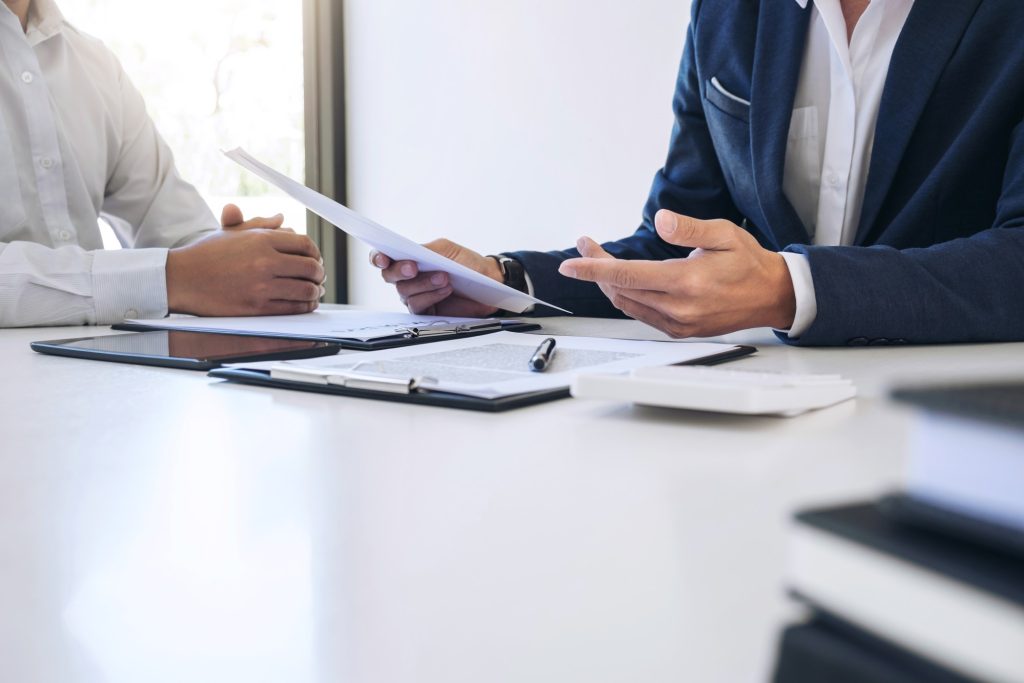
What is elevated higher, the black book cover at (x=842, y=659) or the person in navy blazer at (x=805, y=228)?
the person in navy blazer at (x=805, y=228)

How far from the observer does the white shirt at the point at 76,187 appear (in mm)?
1318

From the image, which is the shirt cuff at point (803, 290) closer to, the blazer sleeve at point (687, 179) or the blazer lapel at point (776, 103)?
the blazer lapel at point (776, 103)

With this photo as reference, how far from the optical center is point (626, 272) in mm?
921

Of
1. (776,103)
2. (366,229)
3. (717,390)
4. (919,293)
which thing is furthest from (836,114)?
(717,390)

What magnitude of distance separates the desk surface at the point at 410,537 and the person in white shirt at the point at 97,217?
75 cm

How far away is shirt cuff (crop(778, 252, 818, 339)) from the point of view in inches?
37.5

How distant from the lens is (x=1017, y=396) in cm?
16

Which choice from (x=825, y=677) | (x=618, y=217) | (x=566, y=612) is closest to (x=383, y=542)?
(x=566, y=612)

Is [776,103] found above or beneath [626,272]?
above

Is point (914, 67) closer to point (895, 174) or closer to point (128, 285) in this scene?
point (895, 174)

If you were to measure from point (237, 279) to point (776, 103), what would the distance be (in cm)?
85

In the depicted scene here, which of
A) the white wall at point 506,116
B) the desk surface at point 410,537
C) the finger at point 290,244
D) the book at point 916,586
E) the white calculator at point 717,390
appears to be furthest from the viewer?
the white wall at point 506,116

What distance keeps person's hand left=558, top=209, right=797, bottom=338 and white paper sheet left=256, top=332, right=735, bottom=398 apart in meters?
0.04

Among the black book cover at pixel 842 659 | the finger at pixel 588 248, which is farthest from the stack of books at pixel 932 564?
the finger at pixel 588 248
